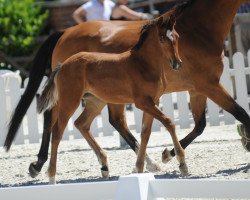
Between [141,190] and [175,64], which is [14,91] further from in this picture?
[141,190]

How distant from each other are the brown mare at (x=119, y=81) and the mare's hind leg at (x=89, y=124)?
60 centimetres

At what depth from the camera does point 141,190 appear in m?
4.02

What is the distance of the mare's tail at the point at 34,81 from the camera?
26.7 feet

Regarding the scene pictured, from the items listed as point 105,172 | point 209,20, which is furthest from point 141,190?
point 209,20

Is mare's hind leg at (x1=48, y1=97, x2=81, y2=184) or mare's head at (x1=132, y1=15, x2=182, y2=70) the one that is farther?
mare's hind leg at (x1=48, y1=97, x2=81, y2=184)

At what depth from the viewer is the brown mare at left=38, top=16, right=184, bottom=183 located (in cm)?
679

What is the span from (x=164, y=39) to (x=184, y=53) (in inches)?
45.4

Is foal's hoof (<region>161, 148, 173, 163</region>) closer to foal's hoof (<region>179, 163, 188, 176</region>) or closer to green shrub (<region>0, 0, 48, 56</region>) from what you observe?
foal's hoof (<region>179, 163, 188, 176</region>)

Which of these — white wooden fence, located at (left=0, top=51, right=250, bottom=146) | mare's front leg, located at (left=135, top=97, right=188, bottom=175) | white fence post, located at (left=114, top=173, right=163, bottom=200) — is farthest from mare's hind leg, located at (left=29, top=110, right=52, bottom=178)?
white fence post, located at (left=114, top=173, right=163, bottom=200)

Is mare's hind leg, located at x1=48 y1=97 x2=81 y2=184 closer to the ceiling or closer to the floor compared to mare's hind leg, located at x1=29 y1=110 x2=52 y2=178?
closer to the ceiling

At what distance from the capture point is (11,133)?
26.5 feet

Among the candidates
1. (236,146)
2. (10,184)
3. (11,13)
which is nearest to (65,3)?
(11,13)

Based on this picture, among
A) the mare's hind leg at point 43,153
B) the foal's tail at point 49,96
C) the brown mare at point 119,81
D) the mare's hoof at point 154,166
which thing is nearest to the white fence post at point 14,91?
Result: the mare's hind leg at point 43,153

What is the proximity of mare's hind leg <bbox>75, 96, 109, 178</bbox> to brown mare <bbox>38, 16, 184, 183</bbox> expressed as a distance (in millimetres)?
604
